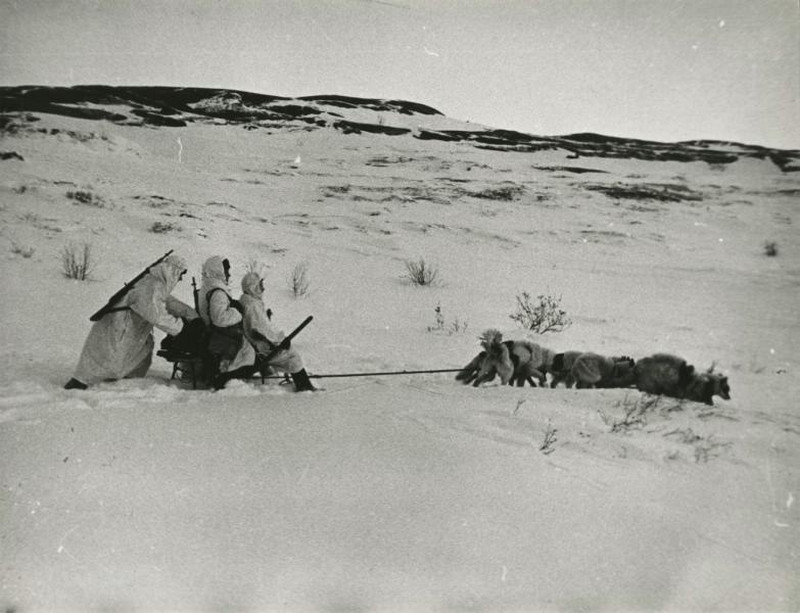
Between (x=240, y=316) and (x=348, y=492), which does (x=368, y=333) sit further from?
(x=348, y=492)

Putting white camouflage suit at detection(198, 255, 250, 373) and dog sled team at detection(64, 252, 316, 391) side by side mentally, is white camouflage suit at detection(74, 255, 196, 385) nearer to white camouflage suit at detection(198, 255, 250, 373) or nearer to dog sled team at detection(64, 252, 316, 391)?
dog sled team at detection(64, 252, 316, 391)

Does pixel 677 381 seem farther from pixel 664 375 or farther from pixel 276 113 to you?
pixel 276 113

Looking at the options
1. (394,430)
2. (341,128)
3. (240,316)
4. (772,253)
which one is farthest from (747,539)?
(341,128)

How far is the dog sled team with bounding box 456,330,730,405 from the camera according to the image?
425 centimetres

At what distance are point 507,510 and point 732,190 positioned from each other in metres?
5.31

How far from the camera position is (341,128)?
8.87 m

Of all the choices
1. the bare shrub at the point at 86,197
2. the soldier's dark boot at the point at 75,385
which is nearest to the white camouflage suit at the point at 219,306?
the soldier's dark boot at the point at 75,385

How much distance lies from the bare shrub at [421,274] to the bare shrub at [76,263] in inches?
152

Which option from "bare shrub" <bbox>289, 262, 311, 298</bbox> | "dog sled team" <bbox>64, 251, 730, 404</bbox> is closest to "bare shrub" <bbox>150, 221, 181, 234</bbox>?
"bare shrub" <bbox>289, 262, 311, 298</bbox>

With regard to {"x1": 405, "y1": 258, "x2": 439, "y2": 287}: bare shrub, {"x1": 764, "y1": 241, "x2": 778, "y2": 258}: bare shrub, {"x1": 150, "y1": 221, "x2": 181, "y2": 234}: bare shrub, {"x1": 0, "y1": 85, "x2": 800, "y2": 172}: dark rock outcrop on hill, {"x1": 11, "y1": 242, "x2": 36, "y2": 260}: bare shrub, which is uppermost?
{"x1": 0, "y1": 85, "x2": 800, "y2": 172}: dark rock outcrop on hill

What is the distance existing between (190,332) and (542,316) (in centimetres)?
373

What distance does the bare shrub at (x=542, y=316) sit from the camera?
610 cm

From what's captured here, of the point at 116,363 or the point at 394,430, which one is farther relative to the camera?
the point at 116,363

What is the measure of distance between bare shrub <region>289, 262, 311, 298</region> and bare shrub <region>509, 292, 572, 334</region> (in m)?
2.58
